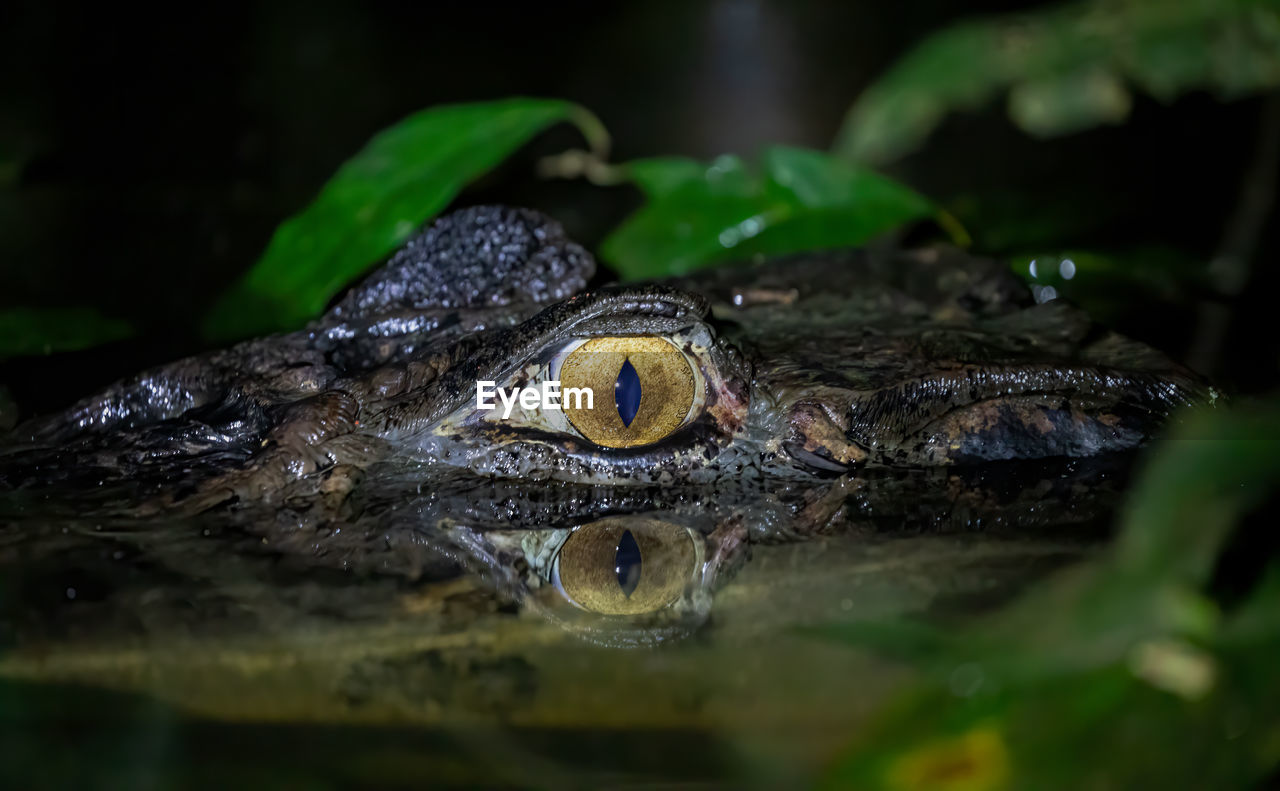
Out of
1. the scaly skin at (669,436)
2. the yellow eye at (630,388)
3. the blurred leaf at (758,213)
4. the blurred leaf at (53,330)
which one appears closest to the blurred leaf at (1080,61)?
the blurred leaf at (758,213)

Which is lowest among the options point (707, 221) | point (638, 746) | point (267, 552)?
point (638, 746)

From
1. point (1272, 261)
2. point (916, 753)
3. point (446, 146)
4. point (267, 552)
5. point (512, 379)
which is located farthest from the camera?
point (1272, 261)

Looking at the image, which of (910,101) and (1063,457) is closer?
(1063,457)

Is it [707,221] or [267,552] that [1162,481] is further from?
[707,221]

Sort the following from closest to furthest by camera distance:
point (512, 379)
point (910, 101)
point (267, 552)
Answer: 1. point (267, 552)
2. point (512, 379)
3. point (910, 101)

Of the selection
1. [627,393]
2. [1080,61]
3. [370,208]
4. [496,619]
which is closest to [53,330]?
[370,208]

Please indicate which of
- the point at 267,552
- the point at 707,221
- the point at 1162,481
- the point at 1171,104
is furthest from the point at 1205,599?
the point at 1171,104

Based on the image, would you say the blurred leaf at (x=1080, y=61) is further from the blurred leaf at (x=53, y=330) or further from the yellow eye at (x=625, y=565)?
the blurred leaf at (x=53, y=330)
